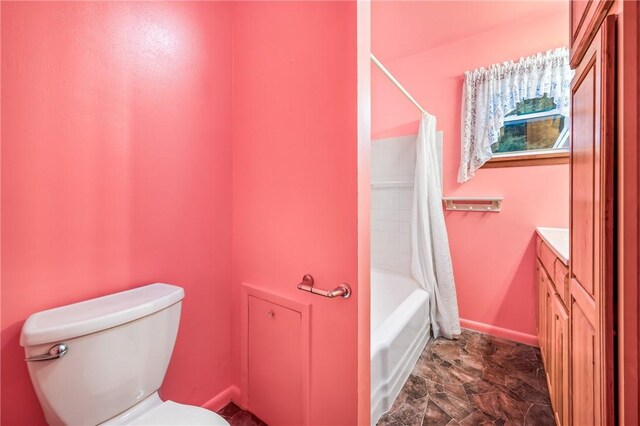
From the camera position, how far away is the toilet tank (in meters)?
0.73

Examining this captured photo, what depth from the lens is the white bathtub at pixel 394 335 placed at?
1.39m

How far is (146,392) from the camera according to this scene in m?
0.93

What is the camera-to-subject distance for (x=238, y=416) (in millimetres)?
1320

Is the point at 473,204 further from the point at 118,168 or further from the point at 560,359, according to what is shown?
the point at 118,168

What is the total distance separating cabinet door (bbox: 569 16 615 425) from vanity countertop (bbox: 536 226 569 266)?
231 millimetres

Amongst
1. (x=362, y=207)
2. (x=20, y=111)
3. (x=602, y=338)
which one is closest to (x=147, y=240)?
(x=20, y=111)

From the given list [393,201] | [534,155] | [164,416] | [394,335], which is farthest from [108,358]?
[534,155]

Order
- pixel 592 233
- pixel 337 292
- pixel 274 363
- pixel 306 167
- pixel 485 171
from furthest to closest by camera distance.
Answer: pixel 485 171, pixel 274 363, pixel 306 167, pixel 337 292, pixel 592 233

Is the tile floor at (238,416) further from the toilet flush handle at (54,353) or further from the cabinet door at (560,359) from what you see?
the cabinet door at (560,359)

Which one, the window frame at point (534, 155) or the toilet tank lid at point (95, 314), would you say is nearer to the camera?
the toilet tank lid at point (95, 314)

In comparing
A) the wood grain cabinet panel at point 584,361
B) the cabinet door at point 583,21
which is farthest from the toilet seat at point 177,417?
the cabinet door at point 583,21

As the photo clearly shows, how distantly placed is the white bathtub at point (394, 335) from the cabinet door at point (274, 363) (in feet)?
1.48

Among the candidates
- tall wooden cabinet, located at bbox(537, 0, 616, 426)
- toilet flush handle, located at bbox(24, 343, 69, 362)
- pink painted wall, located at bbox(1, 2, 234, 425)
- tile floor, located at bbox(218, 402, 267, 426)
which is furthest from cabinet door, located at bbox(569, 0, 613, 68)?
tile floor, located at bbox(218, 402, 267, 426)

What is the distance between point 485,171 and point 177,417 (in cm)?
251
